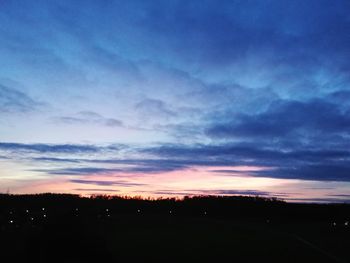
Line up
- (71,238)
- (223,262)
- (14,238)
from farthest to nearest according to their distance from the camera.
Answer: (14,238) → (223,262) → (71,238)

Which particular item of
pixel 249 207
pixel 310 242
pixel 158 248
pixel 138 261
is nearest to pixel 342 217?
pixel 249 207

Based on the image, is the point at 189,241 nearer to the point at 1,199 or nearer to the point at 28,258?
the point at 28,258

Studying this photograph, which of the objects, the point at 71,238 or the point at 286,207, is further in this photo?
the point at 286,207

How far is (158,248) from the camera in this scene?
29469 mm

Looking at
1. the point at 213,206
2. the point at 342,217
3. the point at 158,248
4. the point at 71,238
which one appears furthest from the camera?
the point at 213,206

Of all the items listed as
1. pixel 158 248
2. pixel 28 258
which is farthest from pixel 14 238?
pixel 28 258

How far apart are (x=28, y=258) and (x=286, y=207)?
68.4 metres

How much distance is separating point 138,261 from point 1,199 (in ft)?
225

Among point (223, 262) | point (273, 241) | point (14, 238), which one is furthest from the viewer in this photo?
point (14, 238)

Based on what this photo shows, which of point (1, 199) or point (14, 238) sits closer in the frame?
point (14, 238)

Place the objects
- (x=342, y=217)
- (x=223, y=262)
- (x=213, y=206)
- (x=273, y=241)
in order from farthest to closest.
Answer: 1. (x=213, y=206)
2. (x=342, y=217)
3. (x=273, y=241)
4. (x=223, y=262)

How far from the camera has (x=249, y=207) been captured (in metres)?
84.4

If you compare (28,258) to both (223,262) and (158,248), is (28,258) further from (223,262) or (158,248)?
(158,248)

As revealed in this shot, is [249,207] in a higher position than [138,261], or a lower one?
higher
